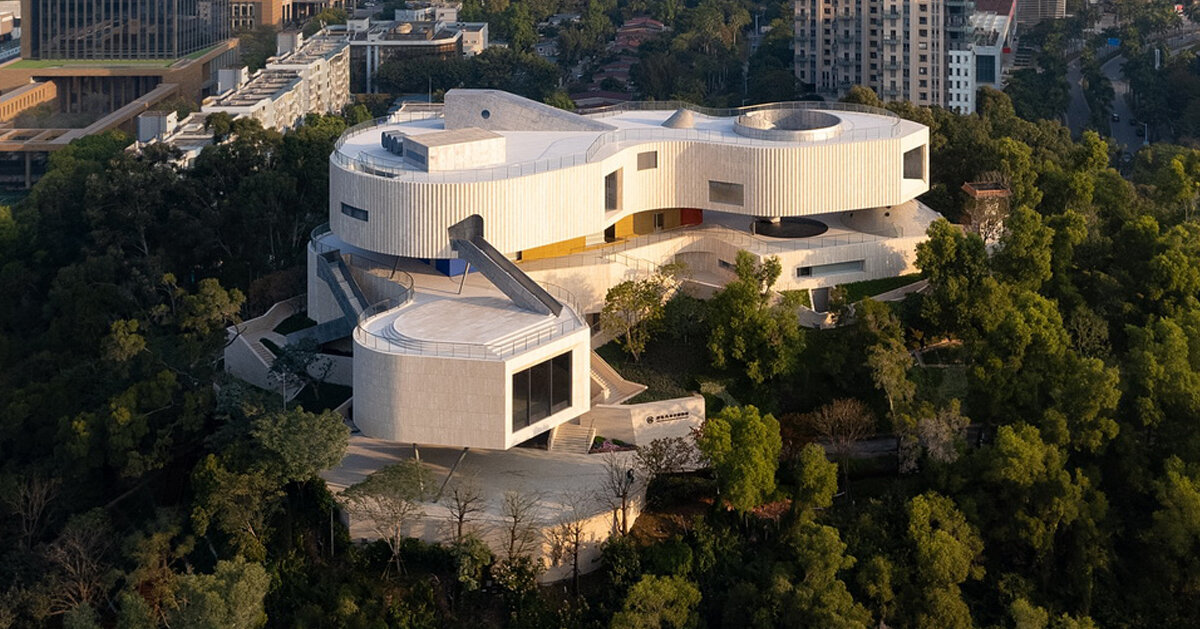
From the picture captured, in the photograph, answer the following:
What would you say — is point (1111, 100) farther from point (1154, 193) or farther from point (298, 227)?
point (298, 227)

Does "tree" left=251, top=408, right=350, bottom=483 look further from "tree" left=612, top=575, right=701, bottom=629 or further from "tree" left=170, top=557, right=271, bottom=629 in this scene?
"tree" left=612, top=575, right=701, bottom=629

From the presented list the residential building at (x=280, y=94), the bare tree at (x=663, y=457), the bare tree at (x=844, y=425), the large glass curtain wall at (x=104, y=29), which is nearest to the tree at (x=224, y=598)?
the bare tree at (x=663, y=457)

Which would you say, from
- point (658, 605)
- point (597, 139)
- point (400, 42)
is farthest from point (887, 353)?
point (400, 42)

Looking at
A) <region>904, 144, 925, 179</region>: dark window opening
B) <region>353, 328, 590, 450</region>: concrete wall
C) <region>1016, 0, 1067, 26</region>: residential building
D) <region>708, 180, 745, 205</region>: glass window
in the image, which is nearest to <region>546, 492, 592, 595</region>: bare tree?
<region>353, 328, 590, 450</region>: concrete wall

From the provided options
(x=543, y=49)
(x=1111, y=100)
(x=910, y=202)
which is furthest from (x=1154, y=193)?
(x=543, y=49)

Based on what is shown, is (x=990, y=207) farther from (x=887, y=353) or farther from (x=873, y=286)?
(x=887, y=353)

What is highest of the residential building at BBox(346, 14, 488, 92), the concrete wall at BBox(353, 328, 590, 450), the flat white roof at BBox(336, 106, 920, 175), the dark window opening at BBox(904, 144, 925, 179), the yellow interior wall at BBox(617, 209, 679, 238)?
the residential building at BBox(346, 14, 488, 92)
